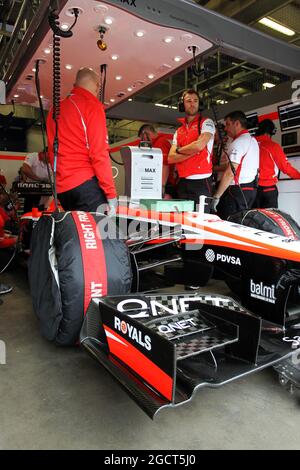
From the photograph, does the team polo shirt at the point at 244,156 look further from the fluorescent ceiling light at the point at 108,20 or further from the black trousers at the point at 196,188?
the fluorescent ceiling light at the point at 108,20

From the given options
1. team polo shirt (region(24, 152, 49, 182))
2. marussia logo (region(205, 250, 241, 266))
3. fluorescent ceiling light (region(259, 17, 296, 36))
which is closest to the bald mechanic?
marussia logo (region(205, 250, 241, 266))

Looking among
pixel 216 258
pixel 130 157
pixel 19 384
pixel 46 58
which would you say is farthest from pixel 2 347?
pixel 46 58

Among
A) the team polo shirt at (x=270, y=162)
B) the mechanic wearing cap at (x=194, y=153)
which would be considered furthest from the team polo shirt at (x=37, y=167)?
the team polo shirt at (x=270, y=162)

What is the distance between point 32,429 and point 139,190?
1.53 meters

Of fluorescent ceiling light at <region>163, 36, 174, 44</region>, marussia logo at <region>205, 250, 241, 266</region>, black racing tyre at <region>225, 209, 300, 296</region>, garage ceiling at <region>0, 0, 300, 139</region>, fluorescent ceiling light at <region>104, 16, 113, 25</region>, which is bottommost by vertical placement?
marussia logo at <region>205, 250, 241, 266</region>

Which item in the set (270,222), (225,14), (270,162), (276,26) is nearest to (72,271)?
(270,222)

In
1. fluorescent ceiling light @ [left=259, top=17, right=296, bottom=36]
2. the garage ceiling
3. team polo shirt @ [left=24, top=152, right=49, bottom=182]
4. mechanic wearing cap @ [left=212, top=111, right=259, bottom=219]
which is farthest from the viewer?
fluorescent ceiling light @ [left=259, top=17, right=296, bottom=36]

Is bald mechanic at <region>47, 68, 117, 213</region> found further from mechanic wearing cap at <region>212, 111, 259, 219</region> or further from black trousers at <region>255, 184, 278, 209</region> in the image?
black trousers at <region>255, 184, 278, 209</region>

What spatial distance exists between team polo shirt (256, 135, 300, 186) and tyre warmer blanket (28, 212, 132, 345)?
2.41m

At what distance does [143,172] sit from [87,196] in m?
0.47

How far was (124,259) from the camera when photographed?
1565 millimetres

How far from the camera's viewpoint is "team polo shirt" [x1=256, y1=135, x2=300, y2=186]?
3.49m

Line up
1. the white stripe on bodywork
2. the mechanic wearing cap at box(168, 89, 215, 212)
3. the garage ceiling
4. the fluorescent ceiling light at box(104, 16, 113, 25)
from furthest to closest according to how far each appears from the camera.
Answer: the garage ceiling, the mechanic wearing cap at box(168, 89, 215, 212), the fluorescent ceiling light at box(104, 16, 113, 25), the white stripe on bodywork

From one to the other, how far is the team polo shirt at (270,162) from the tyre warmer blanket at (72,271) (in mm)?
2405
